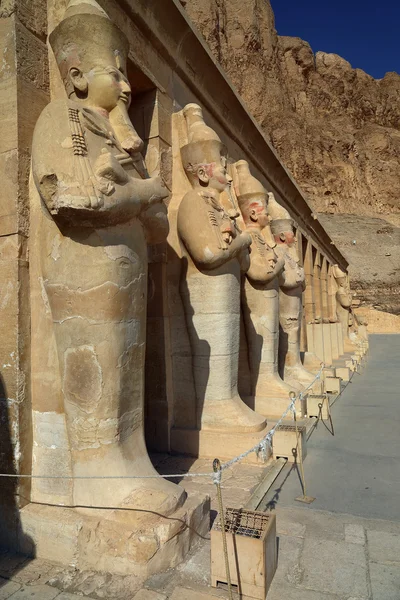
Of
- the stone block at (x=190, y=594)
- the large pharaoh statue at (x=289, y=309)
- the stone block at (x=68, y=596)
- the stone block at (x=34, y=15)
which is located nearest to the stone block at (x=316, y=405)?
the large pharaoh statue at (x=289, y=309)

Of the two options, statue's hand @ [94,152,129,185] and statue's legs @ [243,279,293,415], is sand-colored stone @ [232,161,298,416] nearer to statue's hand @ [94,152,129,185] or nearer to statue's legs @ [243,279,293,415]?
statue's legs @ [243,279,293,415]

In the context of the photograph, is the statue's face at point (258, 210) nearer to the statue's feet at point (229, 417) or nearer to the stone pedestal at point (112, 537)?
the statue's feet at point (229, 417)

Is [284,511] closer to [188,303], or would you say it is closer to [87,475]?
[87,475]

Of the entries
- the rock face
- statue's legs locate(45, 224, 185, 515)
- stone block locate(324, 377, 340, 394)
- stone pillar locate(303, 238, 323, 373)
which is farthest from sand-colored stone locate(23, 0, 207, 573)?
the rock face

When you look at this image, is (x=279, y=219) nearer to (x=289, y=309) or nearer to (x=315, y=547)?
(x=289, y=309)

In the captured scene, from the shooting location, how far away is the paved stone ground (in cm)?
221

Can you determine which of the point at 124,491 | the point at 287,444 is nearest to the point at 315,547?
the point at 124,491

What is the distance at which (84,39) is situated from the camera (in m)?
2.76

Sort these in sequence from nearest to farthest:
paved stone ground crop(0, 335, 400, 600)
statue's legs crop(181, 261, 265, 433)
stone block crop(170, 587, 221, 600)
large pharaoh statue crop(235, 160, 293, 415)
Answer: stone block crop(170, 587, 221, 600), paved stone ground crop(0, 335, 400, 600), statue's legs crop(181, 261, 265, 433), large pharaoh statue crop(235, 160, 293, 415)

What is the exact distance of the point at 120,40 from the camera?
2.90m

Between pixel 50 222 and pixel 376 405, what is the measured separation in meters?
5.64

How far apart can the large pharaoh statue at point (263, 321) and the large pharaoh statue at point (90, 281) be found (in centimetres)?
282

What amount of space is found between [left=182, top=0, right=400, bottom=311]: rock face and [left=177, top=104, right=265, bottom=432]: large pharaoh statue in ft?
131

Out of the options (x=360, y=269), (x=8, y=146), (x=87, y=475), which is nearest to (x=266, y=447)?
(x=87, y=475)
